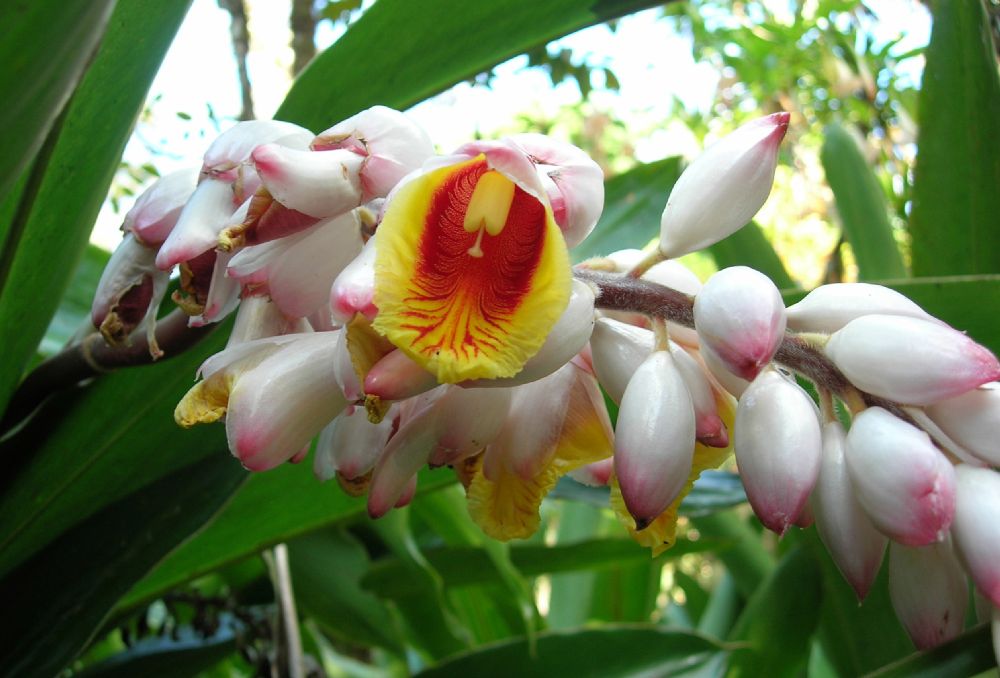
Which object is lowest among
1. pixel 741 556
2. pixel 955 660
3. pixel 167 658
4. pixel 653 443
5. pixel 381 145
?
pixel 741 556

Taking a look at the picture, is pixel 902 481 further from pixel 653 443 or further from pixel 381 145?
pixel 381 145

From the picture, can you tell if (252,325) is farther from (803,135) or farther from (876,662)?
(803,135)

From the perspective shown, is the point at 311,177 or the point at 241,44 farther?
the point at 241,44

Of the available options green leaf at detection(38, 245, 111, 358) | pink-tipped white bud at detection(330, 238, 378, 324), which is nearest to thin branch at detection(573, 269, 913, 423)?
pink-tipped white bud at detection(330, 238, 378, 324)

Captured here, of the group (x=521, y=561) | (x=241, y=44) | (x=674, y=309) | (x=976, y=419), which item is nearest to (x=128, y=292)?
(x=674, y=309)

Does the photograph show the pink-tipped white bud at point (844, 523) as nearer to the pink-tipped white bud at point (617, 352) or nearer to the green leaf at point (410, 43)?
the pink-tipped white bud at point (617, 352)

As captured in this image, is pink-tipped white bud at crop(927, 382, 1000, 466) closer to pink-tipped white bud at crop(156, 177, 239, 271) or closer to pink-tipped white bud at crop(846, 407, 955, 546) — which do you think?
pink-tipped white bud at crop(846, 407, 955, 546)
